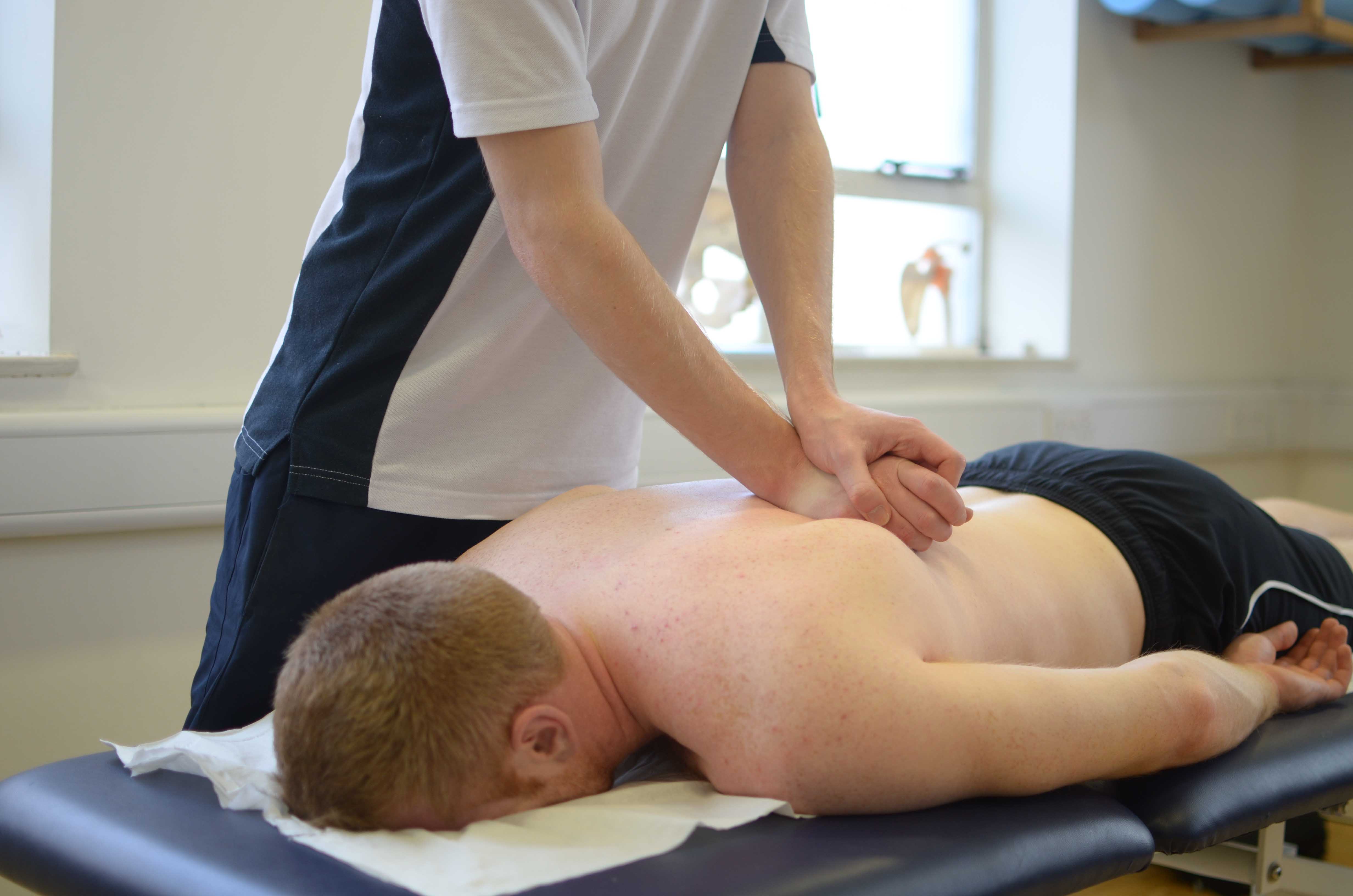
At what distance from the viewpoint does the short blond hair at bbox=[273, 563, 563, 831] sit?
0.89 m

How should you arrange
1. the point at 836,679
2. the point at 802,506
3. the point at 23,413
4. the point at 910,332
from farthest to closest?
the point at 910,332 → the point at 23,413 → the point at 802,506 → the point at 836,679

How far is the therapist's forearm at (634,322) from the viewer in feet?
3.59

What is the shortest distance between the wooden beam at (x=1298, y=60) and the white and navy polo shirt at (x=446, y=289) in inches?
106

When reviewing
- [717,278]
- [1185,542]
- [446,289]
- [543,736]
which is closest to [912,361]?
[717,278]

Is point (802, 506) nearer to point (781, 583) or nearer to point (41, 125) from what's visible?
point (781, 583)

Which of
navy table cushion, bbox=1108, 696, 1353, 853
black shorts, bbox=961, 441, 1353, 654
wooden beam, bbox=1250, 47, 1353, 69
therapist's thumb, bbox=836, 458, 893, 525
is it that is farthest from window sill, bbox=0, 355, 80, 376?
wooden beam, bbox=1250, 47, 1353, 69

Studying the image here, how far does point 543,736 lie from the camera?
3.20ft

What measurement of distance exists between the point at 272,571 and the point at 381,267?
1.10 feet

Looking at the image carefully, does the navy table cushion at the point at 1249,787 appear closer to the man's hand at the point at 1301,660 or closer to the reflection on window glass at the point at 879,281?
the man's hand at the point at 1301,660

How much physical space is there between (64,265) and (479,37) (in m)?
0.98

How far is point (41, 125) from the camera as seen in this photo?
170 centimetres

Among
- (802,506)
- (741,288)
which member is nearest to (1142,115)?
(741,288)

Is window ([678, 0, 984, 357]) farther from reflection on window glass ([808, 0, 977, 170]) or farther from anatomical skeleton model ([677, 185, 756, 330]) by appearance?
anatomical skeleton model ([677, 185, 756, 330])

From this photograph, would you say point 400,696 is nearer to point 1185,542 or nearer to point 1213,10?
point 1185,542
